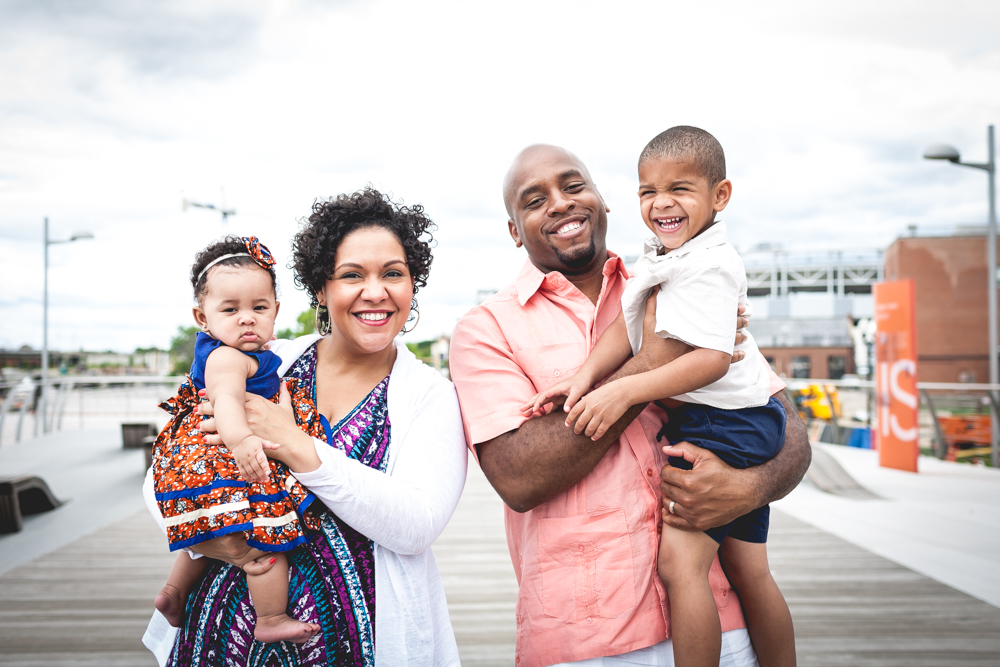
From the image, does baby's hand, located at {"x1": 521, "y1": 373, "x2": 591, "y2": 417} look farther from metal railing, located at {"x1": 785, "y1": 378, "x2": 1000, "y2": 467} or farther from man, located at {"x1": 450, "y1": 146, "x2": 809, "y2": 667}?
metal railing, located at {"x1": 785, "y1": 378, "x2": 1000, "y2": 467}

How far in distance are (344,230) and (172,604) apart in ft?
3.61

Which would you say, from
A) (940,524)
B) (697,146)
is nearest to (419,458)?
(697,146)

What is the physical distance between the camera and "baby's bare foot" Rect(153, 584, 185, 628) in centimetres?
154

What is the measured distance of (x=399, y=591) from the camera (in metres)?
1.51

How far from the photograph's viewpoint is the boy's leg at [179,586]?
1.55 metres

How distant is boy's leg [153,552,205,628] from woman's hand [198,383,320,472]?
0.38m

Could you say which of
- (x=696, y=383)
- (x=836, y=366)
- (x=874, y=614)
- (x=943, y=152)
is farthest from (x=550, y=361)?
(x=836, y=366)

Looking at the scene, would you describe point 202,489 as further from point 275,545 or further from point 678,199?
point 678,199

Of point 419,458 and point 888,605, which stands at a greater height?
point 419,458

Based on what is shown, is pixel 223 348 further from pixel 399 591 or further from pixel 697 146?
pixel 697 146

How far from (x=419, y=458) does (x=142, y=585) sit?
3759mm

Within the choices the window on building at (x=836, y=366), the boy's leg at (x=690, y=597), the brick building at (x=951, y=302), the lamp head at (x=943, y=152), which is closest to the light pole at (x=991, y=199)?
the lamp head at (x=943, y=152)

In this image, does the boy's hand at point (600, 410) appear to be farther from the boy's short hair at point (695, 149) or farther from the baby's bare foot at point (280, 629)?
the baby's bare foot at point (280, 629)

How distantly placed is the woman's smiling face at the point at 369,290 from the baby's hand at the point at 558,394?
43 centimetres
